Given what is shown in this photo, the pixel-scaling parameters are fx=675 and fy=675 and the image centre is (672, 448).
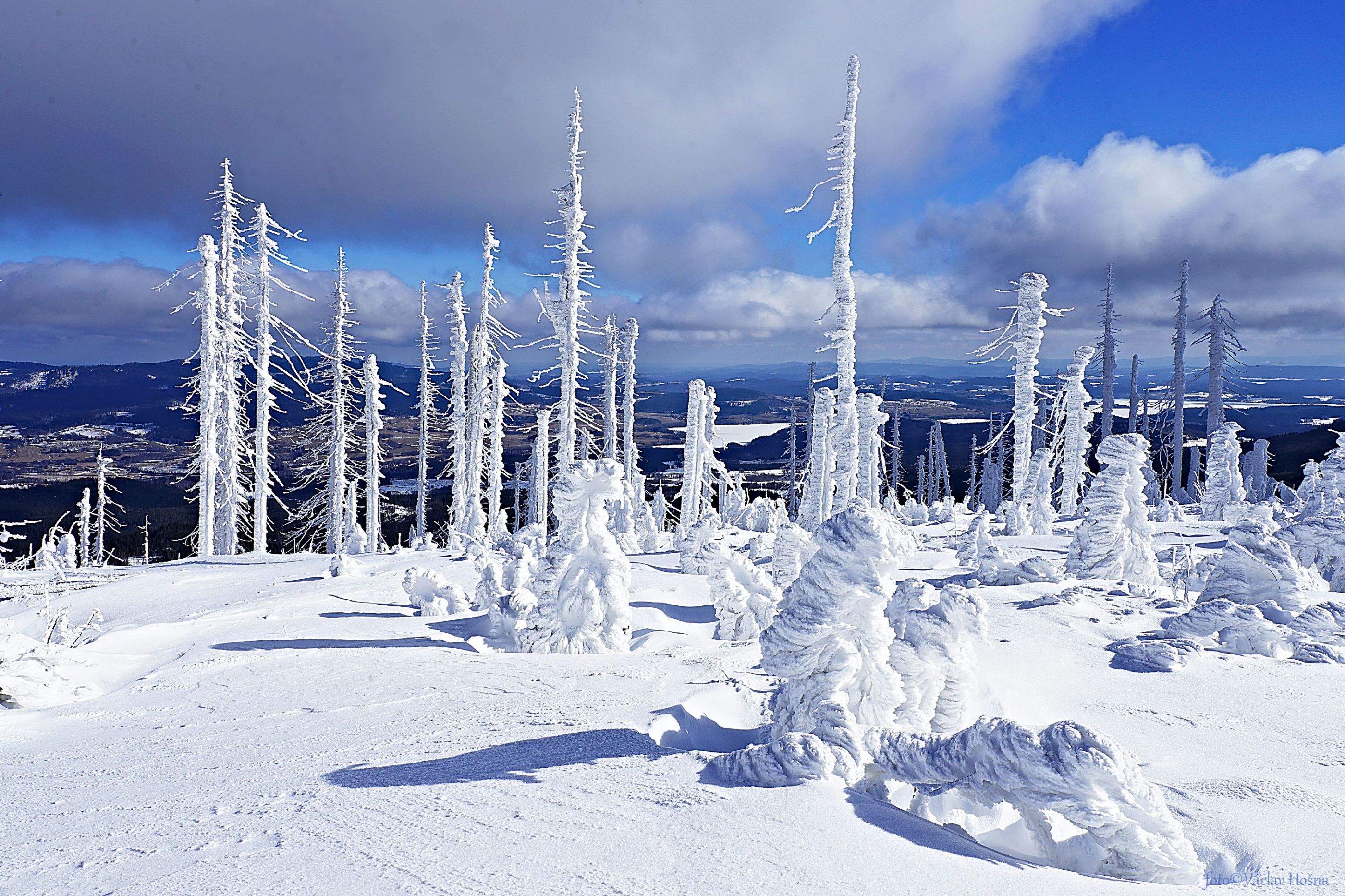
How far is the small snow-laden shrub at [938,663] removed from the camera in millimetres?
5043

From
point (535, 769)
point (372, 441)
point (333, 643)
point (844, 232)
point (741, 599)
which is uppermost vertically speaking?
point (844, 232)

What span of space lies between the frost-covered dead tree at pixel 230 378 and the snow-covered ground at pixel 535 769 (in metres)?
14.1

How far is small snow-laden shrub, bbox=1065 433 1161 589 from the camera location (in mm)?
11820

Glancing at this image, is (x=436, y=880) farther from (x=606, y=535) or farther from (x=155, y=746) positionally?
(x=606, y=535)

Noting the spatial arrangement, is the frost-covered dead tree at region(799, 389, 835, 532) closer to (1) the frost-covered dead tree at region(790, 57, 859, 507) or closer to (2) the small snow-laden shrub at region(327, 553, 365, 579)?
(1) the frost-covered dead tree at region(790, 57, 859, 507)

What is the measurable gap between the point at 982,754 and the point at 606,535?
18.2ft

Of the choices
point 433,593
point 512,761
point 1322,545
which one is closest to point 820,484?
point 1322,545

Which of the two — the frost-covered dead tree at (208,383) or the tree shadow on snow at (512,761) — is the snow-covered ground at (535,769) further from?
the frost-covered dead tree at (208,383)

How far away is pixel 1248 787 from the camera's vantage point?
13.3ft

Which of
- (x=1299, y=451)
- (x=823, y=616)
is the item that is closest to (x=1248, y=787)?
(x=823, y=616)

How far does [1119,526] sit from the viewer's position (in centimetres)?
1199

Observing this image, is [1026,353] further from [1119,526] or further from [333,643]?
[333,643]

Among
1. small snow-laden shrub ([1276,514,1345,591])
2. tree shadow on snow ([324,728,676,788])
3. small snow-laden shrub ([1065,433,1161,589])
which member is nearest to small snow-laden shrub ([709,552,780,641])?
tree shadow on snow ([324,728,676,788])

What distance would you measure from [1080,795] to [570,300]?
17.0m
